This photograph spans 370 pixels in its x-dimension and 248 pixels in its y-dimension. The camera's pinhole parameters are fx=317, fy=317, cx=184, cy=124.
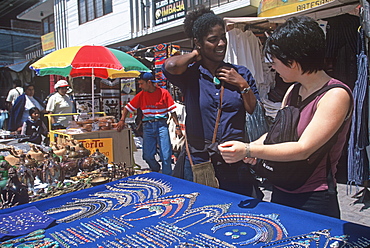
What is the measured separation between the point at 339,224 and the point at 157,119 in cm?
367

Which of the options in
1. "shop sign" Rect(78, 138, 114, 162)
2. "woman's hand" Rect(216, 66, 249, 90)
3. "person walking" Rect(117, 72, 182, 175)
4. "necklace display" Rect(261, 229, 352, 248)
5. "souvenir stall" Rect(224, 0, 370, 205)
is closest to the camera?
"necklace display" Rect(261, 229, 352, 248)

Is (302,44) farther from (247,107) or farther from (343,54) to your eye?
(343,54)

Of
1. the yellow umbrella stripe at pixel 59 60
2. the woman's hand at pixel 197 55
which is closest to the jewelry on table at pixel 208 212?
the woman's hand at pixel 197 55

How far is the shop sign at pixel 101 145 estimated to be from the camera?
4.49 m

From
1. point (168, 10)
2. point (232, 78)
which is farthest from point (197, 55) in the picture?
point (168, 10)

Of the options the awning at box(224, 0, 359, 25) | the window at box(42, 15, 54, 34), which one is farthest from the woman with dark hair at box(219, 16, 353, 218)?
the window at box(42, 15, 54, 34)

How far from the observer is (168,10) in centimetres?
967

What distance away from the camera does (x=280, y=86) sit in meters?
4.54

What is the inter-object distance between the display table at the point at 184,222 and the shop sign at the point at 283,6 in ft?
8.90

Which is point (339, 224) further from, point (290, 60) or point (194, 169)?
point (194, 169)

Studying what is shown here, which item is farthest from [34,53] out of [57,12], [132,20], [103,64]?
[103,64]

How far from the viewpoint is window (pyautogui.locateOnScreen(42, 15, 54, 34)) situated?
16.9 m

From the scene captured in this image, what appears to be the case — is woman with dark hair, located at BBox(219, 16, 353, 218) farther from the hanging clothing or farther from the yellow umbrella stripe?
the yellow umbrella stripe

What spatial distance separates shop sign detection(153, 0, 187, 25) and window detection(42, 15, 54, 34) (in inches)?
355
